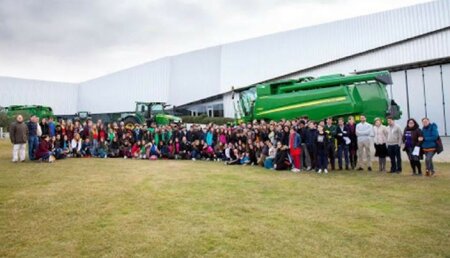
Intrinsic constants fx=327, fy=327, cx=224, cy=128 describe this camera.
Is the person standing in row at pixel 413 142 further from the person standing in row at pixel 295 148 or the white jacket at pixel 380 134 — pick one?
the person standing in row at pixel 295 148

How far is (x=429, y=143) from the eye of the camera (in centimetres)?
820

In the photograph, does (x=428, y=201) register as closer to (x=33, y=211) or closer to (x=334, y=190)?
(x=334, y=190)

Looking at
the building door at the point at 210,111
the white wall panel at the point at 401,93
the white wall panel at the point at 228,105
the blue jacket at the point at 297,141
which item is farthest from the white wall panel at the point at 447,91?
the building door at the point at 210,111

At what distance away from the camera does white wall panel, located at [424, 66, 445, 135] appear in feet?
66.2

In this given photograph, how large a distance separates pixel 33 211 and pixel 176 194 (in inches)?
89.9

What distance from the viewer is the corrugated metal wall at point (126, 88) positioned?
125 feet

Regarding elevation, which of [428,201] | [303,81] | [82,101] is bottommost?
[428,201]

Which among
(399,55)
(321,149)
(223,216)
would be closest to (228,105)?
(399,55)

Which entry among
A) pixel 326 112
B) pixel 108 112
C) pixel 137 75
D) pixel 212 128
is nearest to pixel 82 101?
pixel 108 112

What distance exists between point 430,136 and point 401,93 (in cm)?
1549

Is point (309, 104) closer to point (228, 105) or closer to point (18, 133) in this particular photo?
point (18, 133)

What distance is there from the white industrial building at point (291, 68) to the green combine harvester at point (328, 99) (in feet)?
35.6

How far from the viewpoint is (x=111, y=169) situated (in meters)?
9.34

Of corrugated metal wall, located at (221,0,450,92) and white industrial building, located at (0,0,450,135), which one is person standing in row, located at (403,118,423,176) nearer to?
white industrial building, located at (0,0,450,135)
